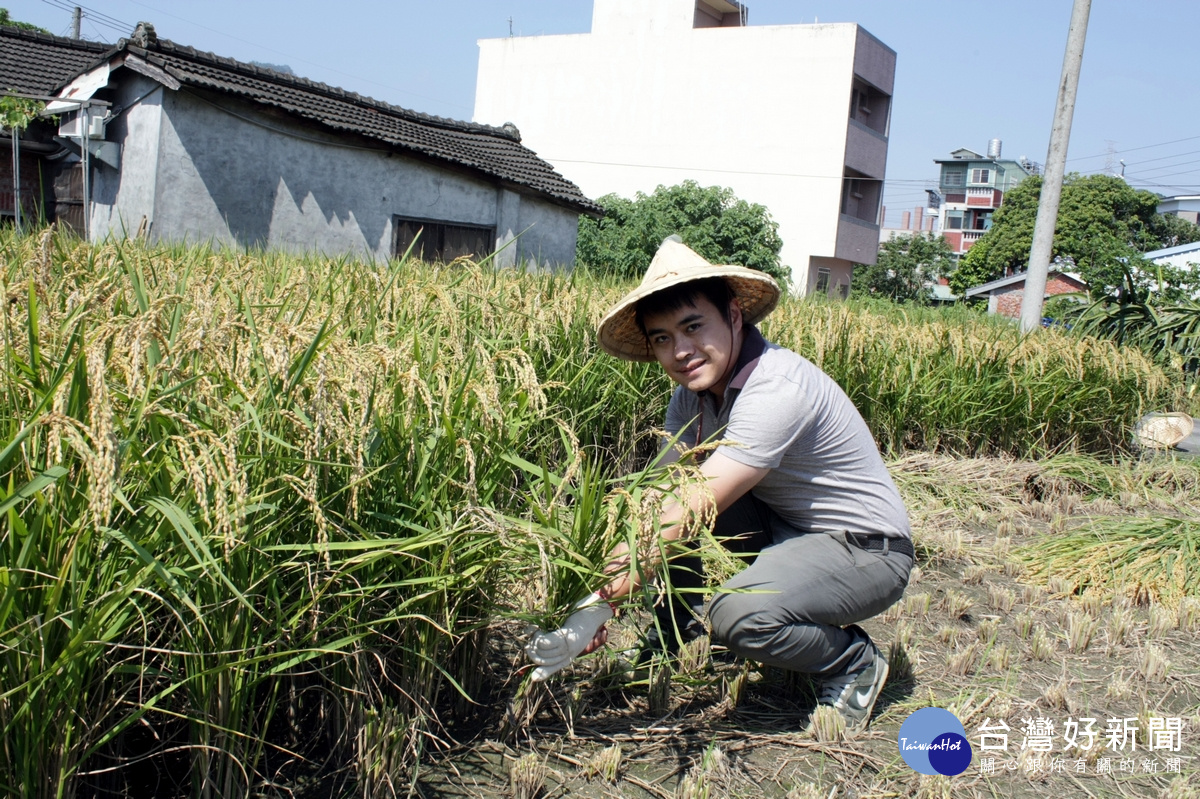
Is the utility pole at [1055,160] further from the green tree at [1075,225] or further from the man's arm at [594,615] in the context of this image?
the green tree at [1075,225]

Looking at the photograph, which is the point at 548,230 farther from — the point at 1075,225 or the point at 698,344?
the point at 1075,225

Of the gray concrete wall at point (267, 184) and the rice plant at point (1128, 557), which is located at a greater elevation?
the gray concrete wall at point (267, 184)

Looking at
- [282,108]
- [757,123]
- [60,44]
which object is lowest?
[282,108]

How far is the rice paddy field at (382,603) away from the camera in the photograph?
1.47m

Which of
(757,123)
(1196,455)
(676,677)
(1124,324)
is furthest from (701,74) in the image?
(676,677)

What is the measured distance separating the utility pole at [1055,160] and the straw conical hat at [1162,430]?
3.13m

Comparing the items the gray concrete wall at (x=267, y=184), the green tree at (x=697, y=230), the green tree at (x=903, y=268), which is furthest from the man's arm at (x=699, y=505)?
the green tree at (x=903, y=268)

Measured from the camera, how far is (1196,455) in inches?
236

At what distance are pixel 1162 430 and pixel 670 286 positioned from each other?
5.23 metres

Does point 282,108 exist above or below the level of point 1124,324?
above

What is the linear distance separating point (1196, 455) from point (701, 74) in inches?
1125

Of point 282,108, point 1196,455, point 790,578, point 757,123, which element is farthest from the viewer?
point 757,123

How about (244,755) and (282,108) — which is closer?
(244,755)

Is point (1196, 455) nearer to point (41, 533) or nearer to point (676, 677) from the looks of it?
point (676, 677)
